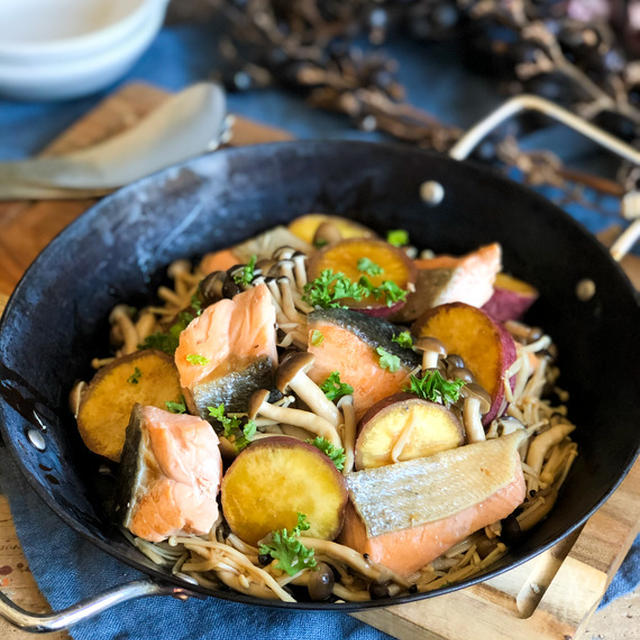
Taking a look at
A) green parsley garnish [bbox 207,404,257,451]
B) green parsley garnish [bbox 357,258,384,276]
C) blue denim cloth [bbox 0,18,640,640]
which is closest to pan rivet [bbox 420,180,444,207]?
green parsley garnish [bbox 357,258,384,276]

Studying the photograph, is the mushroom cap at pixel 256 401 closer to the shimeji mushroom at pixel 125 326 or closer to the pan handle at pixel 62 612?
the pan handle at pixel 62 612

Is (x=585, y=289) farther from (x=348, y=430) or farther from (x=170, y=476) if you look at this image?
(x=170, y=476)

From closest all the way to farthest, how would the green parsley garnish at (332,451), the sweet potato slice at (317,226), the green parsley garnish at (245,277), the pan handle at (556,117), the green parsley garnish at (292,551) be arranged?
the green parsley garnish at (292,551) → the green parsley garnish at (332,451) → the green parsley garnish at (245,277) → the sweet potato slice at (317,226) → the pan handle at (556,117)

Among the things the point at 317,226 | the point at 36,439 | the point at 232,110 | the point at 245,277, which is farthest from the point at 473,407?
the point at 232,110

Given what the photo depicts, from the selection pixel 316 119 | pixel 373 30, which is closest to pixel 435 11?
pixel 373 30

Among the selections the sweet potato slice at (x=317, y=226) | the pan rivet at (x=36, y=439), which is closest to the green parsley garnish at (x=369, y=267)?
the sweet potato slice at (x=317, y=226)

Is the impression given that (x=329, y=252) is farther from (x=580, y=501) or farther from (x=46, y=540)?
(x=46, y=540)
